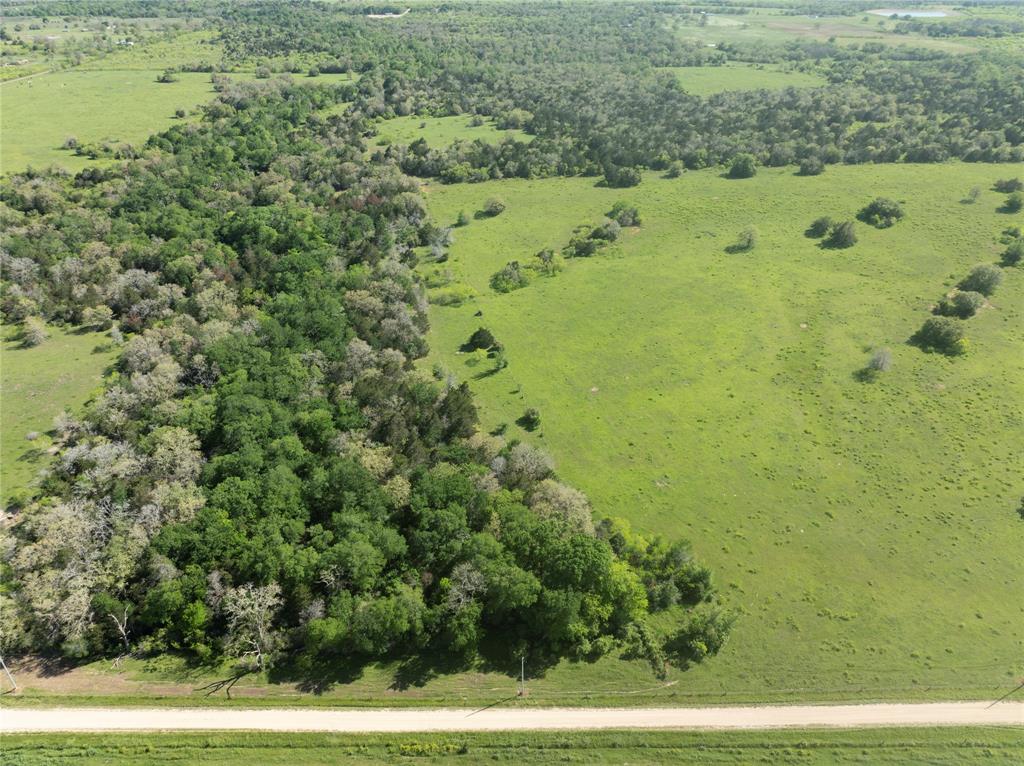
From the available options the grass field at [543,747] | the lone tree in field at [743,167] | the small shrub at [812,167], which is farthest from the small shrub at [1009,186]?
the grass field at [543,747]

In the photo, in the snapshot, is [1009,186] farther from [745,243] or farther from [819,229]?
[745,243]

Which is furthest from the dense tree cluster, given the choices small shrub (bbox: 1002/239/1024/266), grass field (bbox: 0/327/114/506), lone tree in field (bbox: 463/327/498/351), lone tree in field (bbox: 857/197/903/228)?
small shrub (bbox: 1002/239/1024/266)

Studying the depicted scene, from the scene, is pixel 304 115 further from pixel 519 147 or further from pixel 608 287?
pixel 608 287

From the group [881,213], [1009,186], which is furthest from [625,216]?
[1009,186]

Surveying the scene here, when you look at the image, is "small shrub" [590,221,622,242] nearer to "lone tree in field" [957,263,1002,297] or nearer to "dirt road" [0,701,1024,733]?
"lone tree in field" [957,263,1002,297]

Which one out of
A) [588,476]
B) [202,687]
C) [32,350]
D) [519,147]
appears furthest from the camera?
[519,147]

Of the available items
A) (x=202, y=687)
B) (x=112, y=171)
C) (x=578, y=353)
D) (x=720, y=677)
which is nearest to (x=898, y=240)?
(x=578, y=353)

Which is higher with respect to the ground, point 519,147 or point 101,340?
point 519,147
